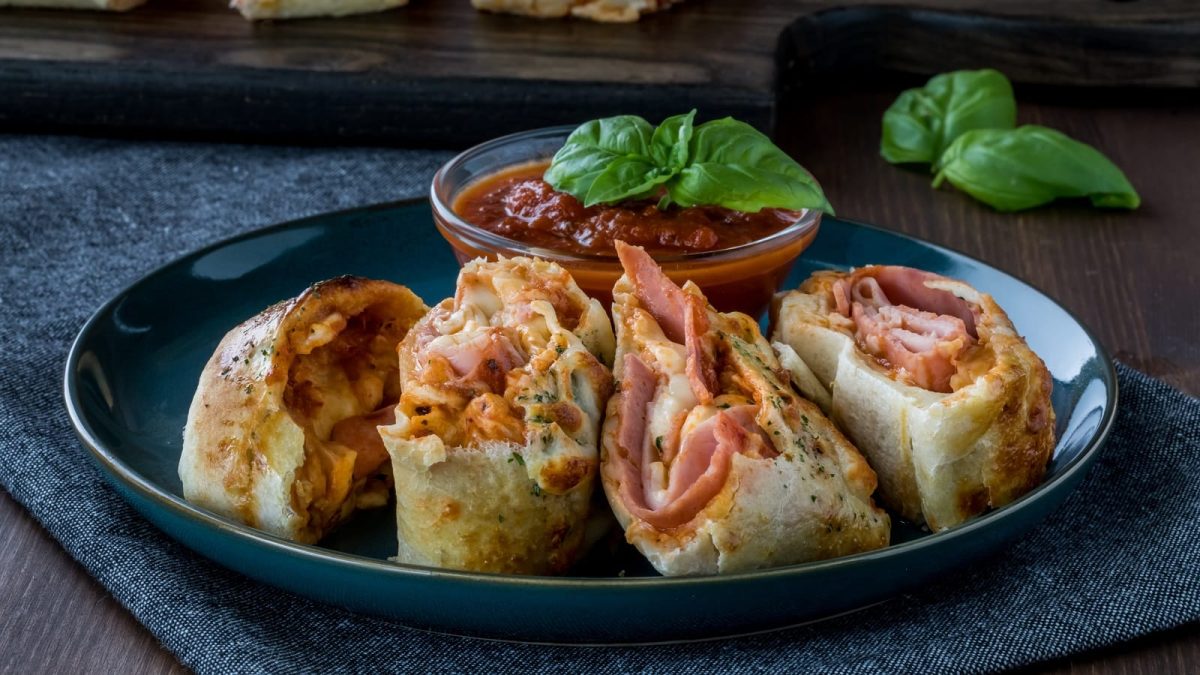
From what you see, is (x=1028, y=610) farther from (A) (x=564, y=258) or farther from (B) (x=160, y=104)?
(B) (x=160, y=104)

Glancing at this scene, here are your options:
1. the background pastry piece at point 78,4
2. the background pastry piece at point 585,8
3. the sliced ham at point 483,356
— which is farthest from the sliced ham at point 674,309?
the background pastry piece at point 78,4

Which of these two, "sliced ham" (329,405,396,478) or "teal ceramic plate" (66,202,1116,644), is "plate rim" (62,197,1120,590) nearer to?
"teal ceramic plate" (66,202,1116,644)

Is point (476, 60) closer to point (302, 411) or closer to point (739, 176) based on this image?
point (739, 176)

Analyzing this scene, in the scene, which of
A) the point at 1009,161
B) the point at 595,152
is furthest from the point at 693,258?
the point at 1009,161

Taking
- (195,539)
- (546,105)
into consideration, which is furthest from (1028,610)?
(546,105)

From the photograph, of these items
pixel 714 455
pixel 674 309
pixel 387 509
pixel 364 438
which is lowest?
pixel 387 509

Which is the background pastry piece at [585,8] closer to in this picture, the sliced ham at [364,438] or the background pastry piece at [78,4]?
the background pastry piece at [78,4]
